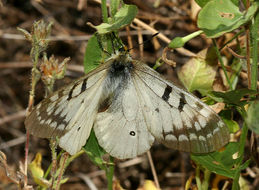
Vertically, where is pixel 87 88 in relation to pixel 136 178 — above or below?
above

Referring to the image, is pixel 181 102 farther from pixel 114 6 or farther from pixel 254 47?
pixel 114 6

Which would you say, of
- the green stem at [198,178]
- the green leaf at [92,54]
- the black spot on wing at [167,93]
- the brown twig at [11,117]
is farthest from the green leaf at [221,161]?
the brown twig at [11,117]

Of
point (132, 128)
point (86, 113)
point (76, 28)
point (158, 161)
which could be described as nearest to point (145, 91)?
point (132, 128)

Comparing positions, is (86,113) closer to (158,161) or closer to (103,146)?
(103,146)

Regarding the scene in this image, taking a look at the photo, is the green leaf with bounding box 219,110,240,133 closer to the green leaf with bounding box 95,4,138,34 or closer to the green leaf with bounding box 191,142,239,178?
→ the green leaf with bounding box 191,142,239,178

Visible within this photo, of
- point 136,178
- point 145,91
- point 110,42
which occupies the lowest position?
point 136,178

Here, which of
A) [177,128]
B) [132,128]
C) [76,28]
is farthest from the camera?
[76,28]
